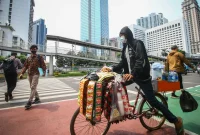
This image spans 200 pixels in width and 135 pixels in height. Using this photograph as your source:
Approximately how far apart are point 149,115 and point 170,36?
14805 centimetres

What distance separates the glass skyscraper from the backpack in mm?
101544

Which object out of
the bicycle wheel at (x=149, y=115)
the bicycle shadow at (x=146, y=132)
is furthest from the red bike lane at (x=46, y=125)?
the bicycle wheel at (x=149, y=115)

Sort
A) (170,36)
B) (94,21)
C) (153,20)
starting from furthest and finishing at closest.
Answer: (153,20), (170,36), (94,21)

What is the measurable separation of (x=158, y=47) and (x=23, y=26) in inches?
5332

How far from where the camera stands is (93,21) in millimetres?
114688

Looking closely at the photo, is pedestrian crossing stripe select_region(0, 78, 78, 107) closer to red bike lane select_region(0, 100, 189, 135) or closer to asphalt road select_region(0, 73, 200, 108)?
asphalt road select_region(0, 73, 200, 108)

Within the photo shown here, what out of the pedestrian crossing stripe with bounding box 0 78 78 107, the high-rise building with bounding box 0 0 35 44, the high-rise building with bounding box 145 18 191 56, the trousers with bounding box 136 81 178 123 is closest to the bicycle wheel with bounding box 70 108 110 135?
the trousers with bounding box 136 81 178 123

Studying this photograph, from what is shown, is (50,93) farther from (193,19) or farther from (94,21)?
(193,19)

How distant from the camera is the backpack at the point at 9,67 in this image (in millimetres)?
4789

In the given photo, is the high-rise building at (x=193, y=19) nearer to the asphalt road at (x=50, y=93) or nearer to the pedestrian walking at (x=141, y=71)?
the asphalt road at (x=50, y=93)

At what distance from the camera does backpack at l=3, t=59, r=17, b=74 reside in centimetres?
479

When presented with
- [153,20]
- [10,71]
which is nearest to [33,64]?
[10,71]

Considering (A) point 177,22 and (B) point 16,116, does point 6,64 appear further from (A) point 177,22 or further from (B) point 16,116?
(A) point 177,22

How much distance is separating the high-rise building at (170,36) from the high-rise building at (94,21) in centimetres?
5244
